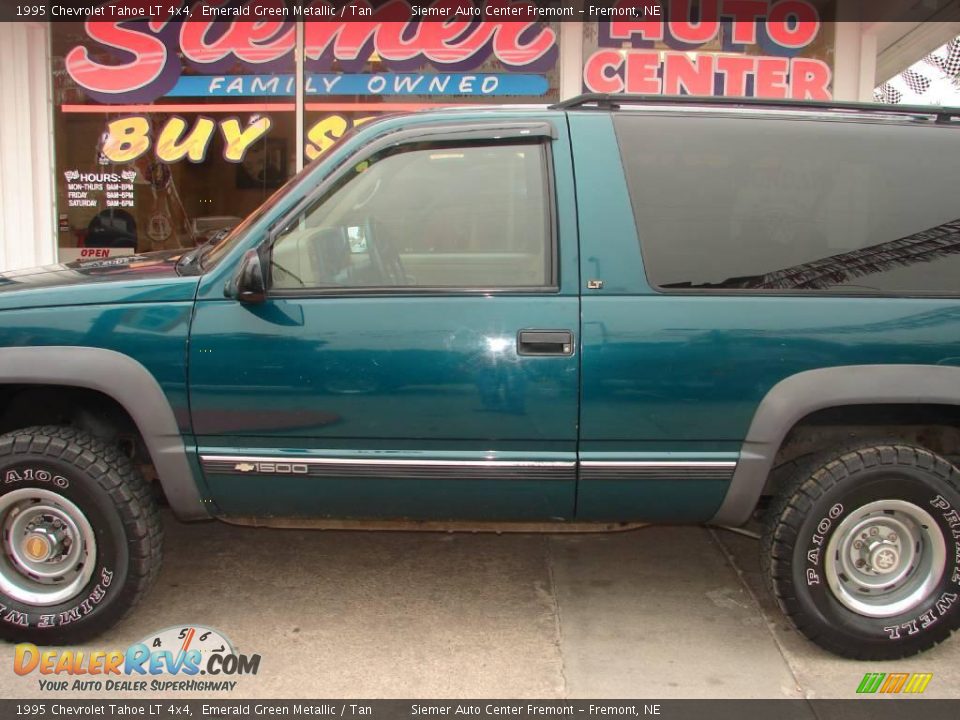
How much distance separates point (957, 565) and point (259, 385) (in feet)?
8.39

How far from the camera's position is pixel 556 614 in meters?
3.49

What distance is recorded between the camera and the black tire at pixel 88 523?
9.97 ft

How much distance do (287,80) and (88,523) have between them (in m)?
5.65

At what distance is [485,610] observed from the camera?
138 inches

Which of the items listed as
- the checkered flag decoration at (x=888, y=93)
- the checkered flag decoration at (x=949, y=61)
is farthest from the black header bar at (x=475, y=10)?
the checkered flag decoration at (x=888, y=93)

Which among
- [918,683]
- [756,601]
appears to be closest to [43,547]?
[756,601]

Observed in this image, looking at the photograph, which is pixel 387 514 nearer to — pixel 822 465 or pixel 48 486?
pixel 48 486

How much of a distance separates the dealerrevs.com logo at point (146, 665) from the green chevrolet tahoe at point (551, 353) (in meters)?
0.11

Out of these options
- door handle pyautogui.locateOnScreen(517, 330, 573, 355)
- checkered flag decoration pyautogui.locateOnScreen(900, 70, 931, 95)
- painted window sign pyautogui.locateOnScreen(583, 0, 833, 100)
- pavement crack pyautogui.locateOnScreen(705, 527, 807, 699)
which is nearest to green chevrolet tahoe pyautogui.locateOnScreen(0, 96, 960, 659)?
door handle pyautogui.locateOnScreen(517, 330, 573, 355)

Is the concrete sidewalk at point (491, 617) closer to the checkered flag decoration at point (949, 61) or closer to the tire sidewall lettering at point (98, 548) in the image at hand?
the tire sidewall lettering at point (98, 548)

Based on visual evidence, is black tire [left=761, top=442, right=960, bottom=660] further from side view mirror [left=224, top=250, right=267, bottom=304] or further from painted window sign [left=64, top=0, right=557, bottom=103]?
painted window sign [left=64, top=0, right=557, bottom=103]

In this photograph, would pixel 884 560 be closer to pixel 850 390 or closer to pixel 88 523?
pixel 850 390

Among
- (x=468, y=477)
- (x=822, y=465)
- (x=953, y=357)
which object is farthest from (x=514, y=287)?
(x=953, y=357)

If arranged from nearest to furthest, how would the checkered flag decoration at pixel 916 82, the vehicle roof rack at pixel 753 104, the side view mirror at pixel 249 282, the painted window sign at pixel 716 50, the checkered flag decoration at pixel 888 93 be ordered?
the side view mirror at pixel 249 282 < the vehicle roof rack at pixel 753 104 < the painted window sign at pixel 716 50 < the checkered flag decoration at pixel 916 82 < the checkered flag decoration at pixel 888 93
